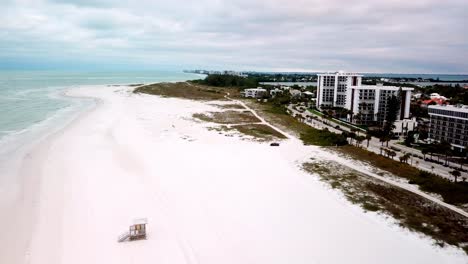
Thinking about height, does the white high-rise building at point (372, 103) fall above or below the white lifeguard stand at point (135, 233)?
above

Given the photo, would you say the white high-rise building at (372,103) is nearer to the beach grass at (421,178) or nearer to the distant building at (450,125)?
the distant building at (450,125)

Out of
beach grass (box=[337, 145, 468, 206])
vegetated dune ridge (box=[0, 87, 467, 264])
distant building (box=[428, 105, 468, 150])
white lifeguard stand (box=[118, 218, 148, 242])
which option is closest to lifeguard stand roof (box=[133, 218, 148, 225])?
white lifeguard stand (box=[118, 218, 148, 242])

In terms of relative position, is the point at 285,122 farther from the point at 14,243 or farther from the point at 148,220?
the point at 14,243

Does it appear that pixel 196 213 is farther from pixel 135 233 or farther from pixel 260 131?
pixel 260 131

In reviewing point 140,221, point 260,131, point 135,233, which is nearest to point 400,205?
point 140,221

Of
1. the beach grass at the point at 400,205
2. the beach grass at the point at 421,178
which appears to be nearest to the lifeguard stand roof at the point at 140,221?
the beach grass at the point at 400,205
